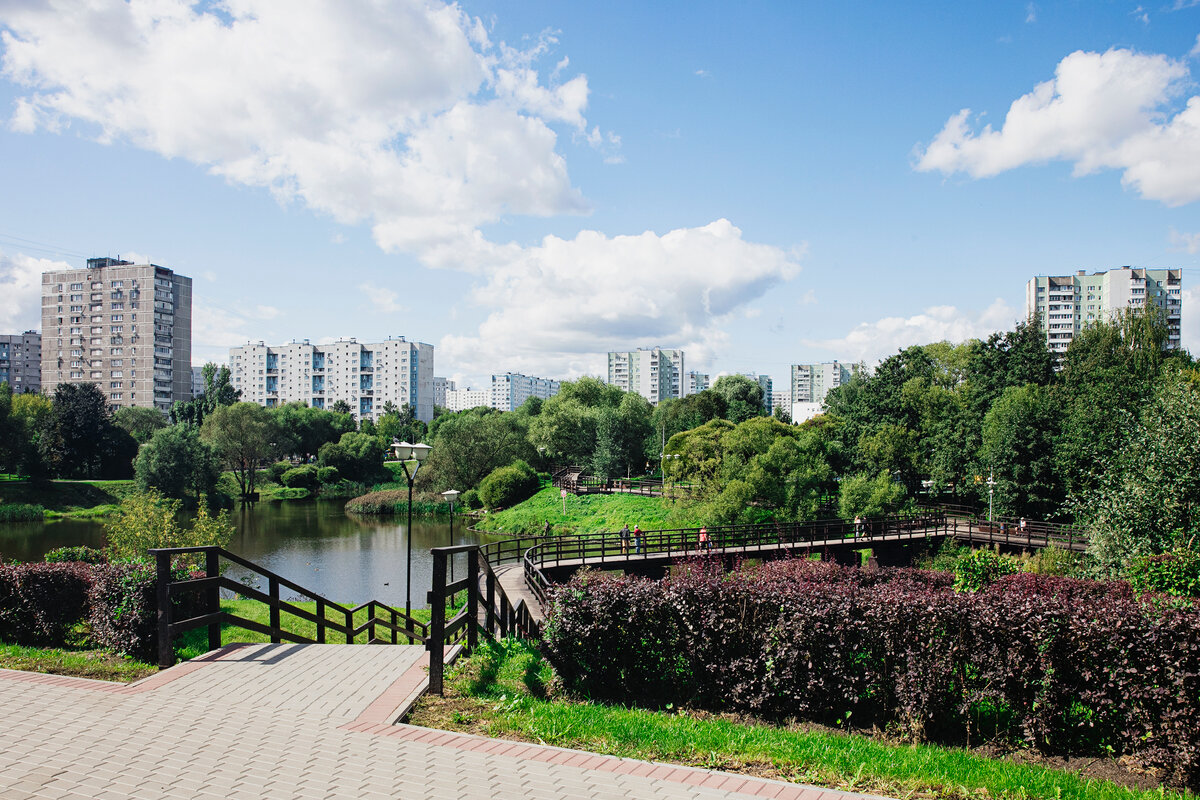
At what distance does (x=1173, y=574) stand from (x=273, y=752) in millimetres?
14574

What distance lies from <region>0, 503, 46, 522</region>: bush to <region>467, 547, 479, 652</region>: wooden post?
54094mm

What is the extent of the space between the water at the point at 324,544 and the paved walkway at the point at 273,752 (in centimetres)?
1562

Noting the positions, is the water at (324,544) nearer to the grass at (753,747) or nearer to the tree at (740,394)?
the grass at (753,747)

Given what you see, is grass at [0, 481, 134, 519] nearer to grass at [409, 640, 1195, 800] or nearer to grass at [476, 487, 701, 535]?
grass at [476, 487, 701, 535]

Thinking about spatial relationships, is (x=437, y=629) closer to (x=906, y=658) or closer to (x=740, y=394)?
(x=906, y=658)

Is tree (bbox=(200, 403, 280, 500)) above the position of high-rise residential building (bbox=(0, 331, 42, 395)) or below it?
below

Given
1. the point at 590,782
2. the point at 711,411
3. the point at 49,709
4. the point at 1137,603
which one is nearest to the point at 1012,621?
the point at 1137,603

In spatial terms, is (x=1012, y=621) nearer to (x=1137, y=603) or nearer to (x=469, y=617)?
(x=1137, y=603)

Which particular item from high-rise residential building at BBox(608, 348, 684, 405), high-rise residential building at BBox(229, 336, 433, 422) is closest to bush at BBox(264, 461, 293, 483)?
high-rise residential building at BBox(229, 336, 433, 422)

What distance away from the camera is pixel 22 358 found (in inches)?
4966

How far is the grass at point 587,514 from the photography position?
38.9m

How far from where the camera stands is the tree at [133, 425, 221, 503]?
4769cm

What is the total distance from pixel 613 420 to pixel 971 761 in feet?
183

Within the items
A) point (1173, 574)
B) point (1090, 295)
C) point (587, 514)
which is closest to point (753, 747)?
point (1173, 574)
